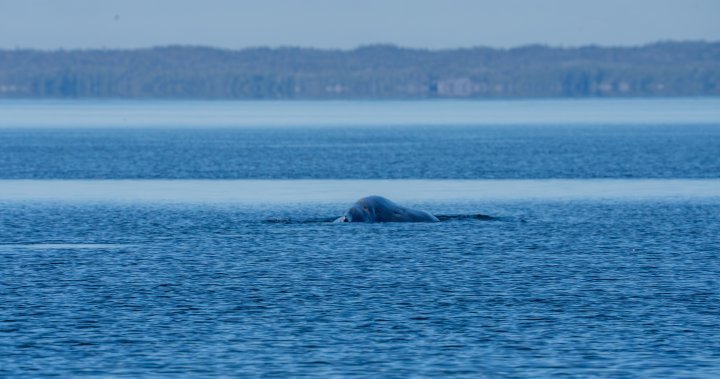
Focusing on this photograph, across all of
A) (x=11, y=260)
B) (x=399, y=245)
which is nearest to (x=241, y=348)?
(x=11, y=260)

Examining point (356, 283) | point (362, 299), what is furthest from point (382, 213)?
point (362, 299)

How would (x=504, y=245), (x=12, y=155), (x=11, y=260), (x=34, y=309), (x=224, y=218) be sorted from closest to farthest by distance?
(x=34, y=309)
(x=11, y=260)
(x=504, y=245)
(x=224, y=218)
(x=12, y=155)

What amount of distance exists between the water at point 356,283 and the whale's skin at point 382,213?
0.78 metres

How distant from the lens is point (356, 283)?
22.6m

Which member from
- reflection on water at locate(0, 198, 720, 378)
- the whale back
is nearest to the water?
reflection on water at locate(0, 198, 720, 378)

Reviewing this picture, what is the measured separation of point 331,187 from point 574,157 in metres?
29.1

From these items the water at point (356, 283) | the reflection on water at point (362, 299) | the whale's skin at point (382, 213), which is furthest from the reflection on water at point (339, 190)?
the reflection on water at point (362, 299)

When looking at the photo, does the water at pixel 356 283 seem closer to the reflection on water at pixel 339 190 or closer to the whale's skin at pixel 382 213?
the reflection on water at pixel 339 190

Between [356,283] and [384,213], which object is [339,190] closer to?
[384,213]

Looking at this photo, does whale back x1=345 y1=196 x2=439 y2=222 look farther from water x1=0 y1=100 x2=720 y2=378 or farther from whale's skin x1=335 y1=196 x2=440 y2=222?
water x1=0 y1=100 x2=720 y2=378

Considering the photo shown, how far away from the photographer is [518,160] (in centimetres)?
7169

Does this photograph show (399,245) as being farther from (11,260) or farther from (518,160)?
(518,160)

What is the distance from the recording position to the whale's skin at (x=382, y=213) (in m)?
34.2

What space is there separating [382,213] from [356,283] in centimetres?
1214
